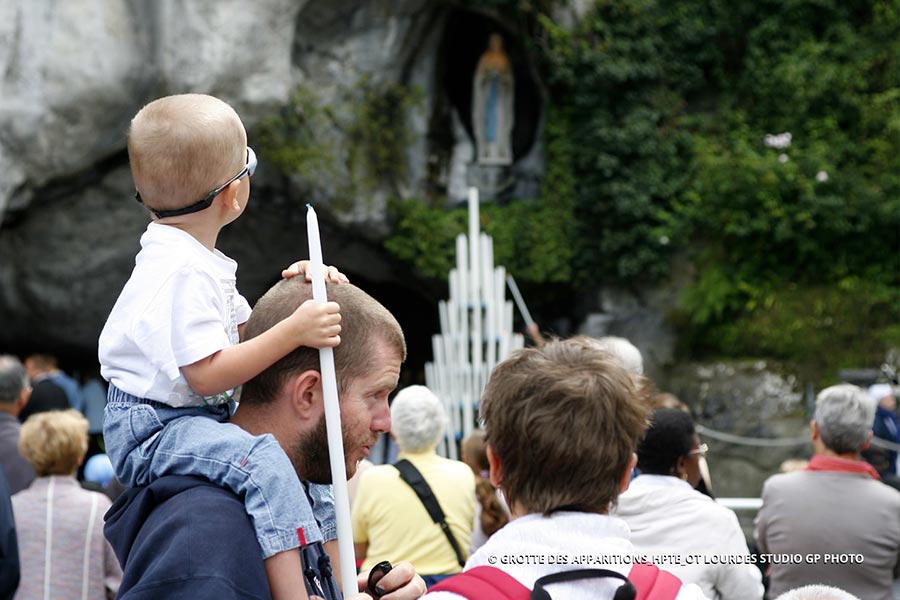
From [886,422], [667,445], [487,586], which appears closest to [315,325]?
[487,586]

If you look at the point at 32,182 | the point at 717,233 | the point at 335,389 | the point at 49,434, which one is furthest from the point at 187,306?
the point at 717,233

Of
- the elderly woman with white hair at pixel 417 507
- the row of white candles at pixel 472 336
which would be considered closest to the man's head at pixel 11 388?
the elderly woman with white hair at pixel 417 507

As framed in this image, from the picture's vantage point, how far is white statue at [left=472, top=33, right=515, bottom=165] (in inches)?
611

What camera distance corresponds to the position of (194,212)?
5.93 ft

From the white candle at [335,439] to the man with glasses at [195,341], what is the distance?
0.12 feet

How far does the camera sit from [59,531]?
383cm

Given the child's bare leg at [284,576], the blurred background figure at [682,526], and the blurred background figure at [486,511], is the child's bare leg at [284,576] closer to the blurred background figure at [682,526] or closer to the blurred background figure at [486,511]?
the blurred background figure at [682,526]

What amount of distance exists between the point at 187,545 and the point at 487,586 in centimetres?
45

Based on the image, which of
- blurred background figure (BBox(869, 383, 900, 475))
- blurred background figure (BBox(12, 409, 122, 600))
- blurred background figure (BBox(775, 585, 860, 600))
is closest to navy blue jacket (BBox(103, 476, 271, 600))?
blurred background figure (BBox(775, 585, 860, 600))

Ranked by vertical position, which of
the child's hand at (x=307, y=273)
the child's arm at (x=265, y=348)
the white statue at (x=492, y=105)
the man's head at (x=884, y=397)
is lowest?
the man's head at (x=884, y=397)

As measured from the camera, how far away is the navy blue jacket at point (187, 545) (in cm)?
148

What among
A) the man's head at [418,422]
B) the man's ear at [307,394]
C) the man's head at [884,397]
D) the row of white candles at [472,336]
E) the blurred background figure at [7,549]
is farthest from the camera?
the row of white candles at [472,336]

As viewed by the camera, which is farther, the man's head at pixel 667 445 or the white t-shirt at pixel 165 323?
the man's head at pixel 667 445

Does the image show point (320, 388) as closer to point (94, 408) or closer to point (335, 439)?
point (335, 439)
